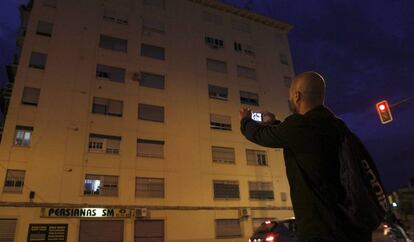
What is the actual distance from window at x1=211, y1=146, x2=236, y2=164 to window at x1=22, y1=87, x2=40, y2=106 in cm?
1323

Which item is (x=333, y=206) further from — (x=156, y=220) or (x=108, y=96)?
(x=108, y=96)

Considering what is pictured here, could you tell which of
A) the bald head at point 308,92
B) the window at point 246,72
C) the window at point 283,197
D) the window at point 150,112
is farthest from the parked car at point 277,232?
the window at point 246,72

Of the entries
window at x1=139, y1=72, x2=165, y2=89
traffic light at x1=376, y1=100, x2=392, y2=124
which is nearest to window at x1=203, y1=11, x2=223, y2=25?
window at x1=139, y1=72, x2=165, y2=89

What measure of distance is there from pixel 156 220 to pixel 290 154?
76.2ft

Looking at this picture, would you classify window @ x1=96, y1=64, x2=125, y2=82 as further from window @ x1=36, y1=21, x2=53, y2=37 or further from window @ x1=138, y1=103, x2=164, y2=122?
window @ x1=36, y1=21, x2=53, y2=37

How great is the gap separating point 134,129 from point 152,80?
4.58 m

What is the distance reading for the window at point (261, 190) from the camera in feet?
93.7

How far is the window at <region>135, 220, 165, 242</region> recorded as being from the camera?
2331cm

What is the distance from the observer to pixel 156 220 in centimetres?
2403

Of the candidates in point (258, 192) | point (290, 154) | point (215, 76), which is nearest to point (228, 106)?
point (215, 76)

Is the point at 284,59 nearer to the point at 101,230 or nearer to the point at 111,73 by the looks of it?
the point at 111,73

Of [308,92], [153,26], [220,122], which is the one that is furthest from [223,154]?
[308,92]

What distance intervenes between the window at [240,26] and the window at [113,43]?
38.7 feet

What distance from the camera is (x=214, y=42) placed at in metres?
32.7
